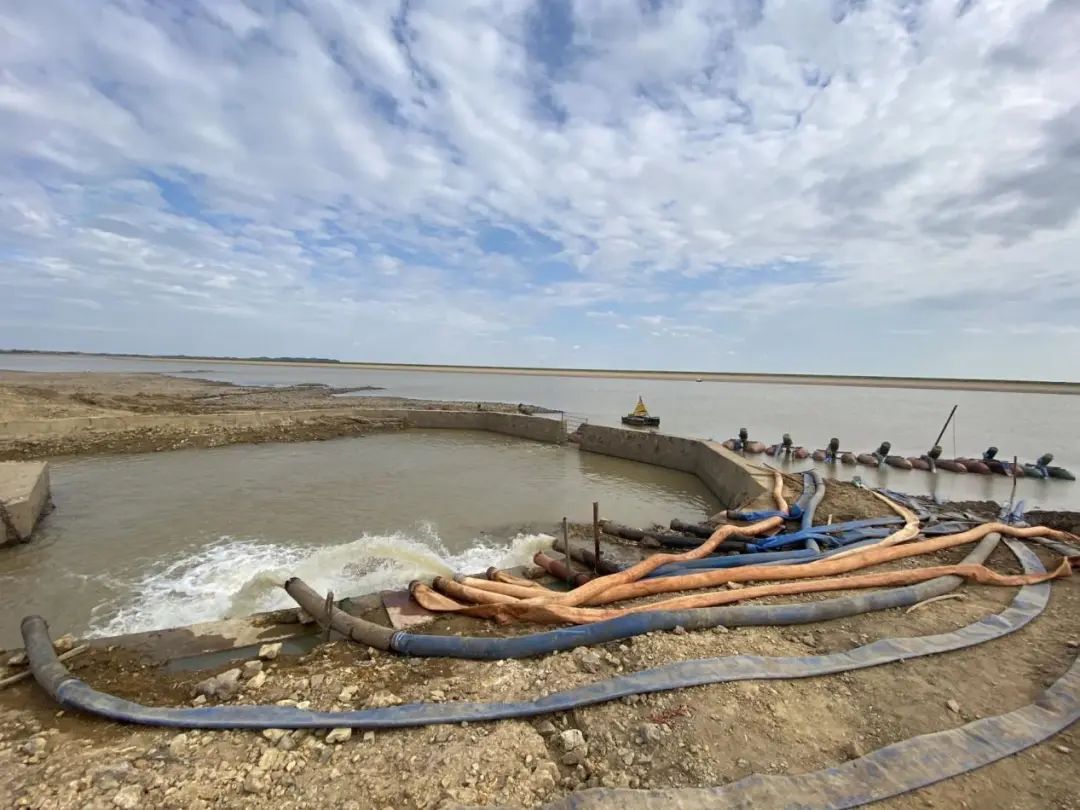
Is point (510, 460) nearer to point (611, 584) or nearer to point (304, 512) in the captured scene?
point (304, 512)

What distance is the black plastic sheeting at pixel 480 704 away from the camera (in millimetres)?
3352

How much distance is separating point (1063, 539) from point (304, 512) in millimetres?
13657

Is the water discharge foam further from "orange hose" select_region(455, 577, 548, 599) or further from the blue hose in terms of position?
the blue hose

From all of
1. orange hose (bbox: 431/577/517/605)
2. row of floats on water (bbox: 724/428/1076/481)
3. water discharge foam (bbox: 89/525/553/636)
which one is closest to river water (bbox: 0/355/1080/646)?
water discharge foam (bbox: 89/525/553/636)

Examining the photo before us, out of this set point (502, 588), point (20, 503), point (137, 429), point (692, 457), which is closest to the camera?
point (502, 588)

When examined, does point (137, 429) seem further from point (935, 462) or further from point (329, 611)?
point (935, 462)

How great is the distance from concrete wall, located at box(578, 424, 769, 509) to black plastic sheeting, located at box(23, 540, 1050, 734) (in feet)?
21.6

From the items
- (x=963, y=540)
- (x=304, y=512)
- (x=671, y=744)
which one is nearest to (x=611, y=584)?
(x=671, y=744)

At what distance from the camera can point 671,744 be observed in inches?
123

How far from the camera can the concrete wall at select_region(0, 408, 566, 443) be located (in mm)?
16203

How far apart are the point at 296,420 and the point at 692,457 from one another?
16701mm

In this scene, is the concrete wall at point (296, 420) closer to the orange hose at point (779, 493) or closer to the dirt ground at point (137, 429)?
the dirt ground at point (137, 429)

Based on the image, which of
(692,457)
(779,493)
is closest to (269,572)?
(779,493)

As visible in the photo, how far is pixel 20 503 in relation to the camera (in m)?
8.30
